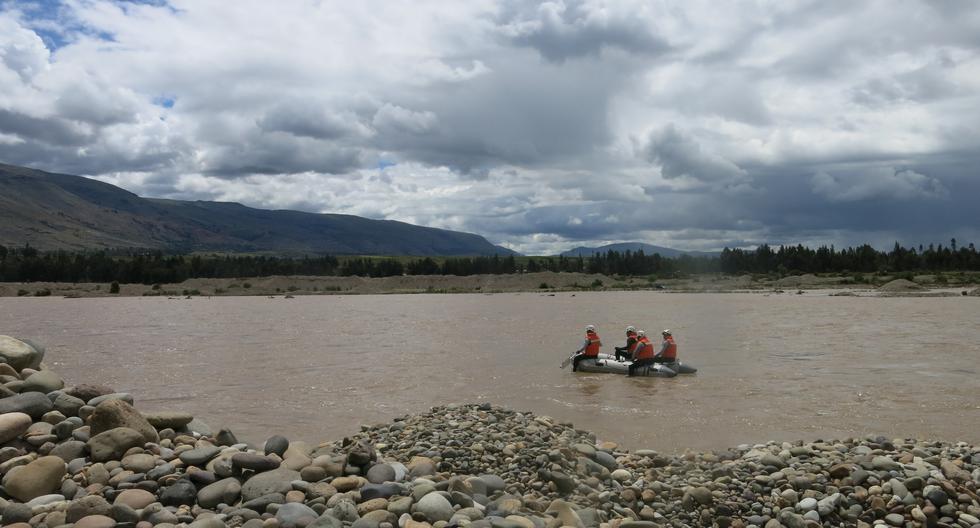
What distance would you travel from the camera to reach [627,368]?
27609 mm

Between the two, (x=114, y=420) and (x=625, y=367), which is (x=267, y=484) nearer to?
(x=114, y=420)

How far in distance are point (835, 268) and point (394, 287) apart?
100m

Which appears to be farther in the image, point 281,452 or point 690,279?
point 690,279

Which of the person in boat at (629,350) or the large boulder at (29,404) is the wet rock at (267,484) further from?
the person in boat at (629,350)

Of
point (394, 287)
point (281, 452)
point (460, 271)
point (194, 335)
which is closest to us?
point (281, 452)

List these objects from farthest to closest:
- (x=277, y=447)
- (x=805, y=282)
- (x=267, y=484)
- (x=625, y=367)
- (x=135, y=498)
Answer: (x=805, y=282), (x=625, y=367), (x=277, y=447), (x=267, y=484), (x=135, y=498)

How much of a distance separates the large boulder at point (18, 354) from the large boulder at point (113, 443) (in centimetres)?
380

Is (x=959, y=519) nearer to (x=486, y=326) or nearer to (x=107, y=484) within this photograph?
(x=107, y=484)

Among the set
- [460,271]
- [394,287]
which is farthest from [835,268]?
[394,287]

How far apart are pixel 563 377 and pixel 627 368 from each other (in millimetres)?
2671

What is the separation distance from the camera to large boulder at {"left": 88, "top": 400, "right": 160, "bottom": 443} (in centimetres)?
972

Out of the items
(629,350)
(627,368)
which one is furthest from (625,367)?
(629,350)

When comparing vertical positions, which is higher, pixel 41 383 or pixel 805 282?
pixel 805 282

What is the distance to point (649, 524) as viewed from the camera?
8492mm
